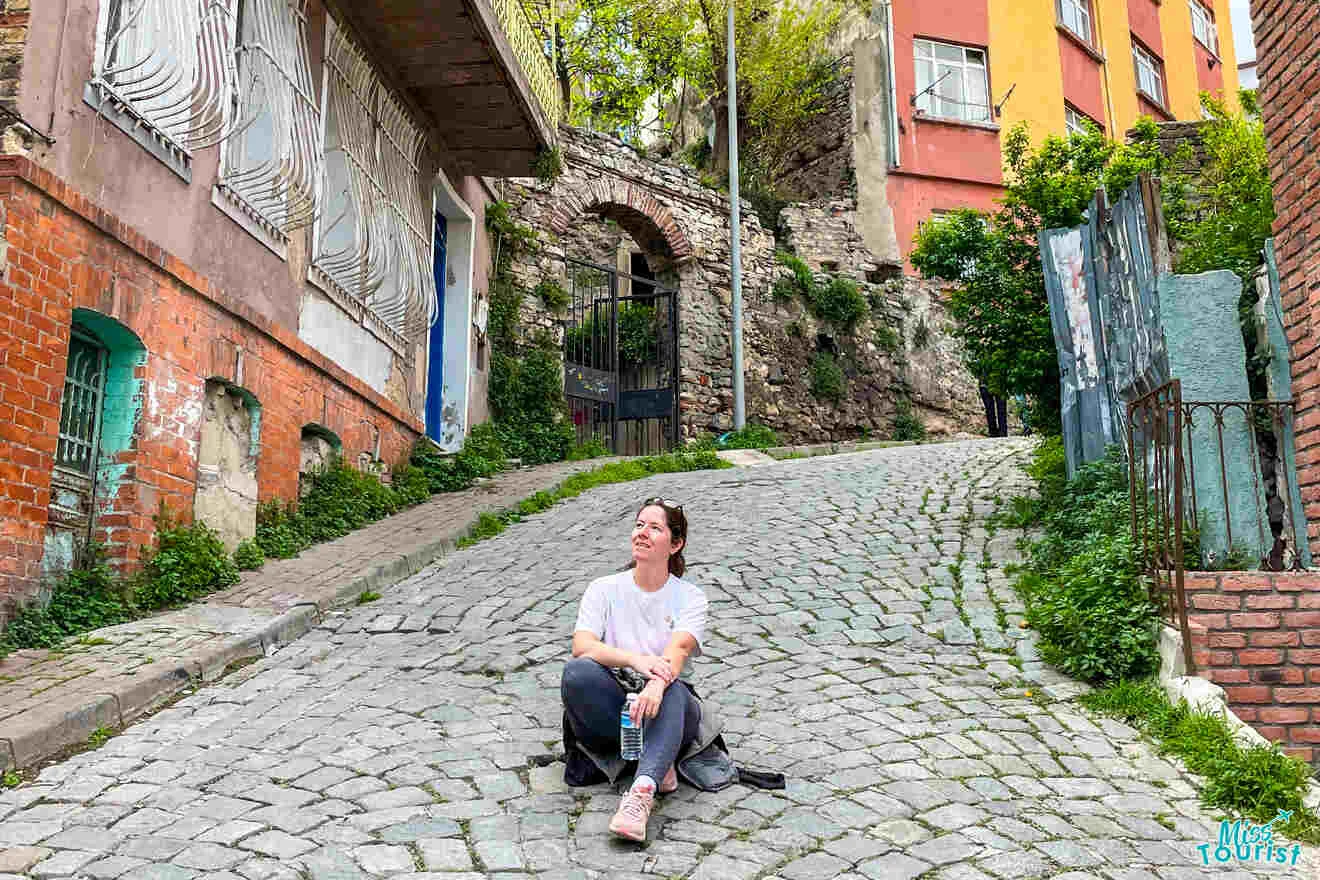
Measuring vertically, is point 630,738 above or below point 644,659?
below

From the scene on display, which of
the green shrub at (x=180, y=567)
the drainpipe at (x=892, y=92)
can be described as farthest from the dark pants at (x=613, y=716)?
the drainpipe at (x=892, y=92)

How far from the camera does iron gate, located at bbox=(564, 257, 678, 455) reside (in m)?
15.6

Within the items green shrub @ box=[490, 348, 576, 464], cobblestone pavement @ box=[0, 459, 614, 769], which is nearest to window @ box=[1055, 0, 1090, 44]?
green shrub @ box=[490, 348, 576, 464]

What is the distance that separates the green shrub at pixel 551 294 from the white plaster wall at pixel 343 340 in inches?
169

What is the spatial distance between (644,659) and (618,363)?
13092 millimetres

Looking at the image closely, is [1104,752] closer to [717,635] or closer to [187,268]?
[717,635]

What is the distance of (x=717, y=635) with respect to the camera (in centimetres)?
649

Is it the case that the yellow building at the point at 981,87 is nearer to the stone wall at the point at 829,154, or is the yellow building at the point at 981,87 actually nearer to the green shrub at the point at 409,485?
the stone wall at the point at 829,154

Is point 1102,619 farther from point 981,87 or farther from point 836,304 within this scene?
point 981,87

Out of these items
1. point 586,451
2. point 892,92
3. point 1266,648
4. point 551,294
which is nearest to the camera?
point 1266,648

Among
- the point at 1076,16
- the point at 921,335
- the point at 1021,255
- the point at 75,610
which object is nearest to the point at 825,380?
the point at 921,335

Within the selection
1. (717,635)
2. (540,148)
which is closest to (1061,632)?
(717,635)

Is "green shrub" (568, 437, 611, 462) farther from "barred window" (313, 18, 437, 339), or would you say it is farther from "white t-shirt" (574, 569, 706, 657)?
"white t-shirt" (574, 569, 706, 657)

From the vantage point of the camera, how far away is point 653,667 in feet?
13.2
